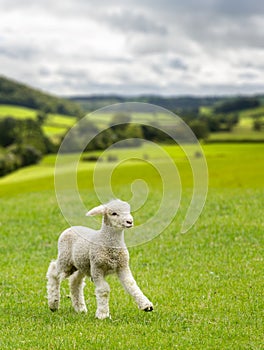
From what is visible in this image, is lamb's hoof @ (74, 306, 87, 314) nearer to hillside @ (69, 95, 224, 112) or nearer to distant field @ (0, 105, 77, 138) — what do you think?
hillside @ (69, 95, 224, 112)

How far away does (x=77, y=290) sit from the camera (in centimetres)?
1030

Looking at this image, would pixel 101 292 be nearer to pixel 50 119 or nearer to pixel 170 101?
pixel 170 101

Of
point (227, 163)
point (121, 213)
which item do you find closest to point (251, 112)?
point (227, 163)

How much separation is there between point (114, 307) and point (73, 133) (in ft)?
10.7

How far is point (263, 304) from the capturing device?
1095 cm

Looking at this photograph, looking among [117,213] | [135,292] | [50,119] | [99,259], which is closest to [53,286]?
[99,259]

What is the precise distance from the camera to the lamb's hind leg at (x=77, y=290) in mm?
10297

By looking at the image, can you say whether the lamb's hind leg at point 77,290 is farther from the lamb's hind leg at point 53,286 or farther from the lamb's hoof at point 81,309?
the lamb's hind leg at point 53,286

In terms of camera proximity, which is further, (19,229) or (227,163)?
(227,163)

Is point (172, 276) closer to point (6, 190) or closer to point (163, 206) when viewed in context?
point (163, 206)

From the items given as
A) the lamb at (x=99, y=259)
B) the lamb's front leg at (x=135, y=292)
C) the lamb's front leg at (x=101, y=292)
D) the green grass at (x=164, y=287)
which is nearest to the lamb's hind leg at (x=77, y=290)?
the lamb at (x=99, y=259)

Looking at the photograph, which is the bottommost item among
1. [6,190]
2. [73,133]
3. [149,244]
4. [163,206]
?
[6,190]

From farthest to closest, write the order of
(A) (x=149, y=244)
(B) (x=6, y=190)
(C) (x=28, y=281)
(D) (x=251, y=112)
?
1. (D) (x=251, y=112)
2. (B) (x=6, y=190)
3. (A) (x=149, y=244)
4. (C) (x=28, y=281)

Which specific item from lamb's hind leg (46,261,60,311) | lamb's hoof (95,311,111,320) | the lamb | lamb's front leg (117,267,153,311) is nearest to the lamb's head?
the lamb
